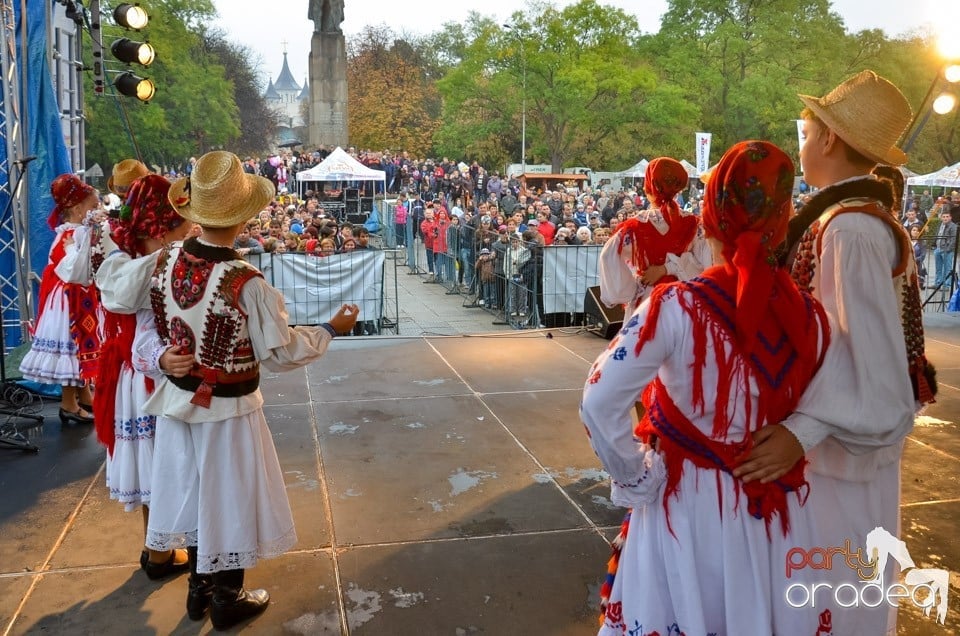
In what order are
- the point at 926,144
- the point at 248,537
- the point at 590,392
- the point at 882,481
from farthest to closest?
the point at 926,144, the point at 248,537, the point at 882,481, the point at 590,392

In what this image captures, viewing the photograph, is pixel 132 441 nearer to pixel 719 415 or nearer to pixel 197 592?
pixel 197 592

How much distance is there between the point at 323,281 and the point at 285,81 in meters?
178

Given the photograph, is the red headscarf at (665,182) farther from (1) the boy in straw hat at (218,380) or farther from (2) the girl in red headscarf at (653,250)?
(1) the boy in straw hat at (218,380)

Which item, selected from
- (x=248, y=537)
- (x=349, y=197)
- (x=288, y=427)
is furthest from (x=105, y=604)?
(x=349, y=197)

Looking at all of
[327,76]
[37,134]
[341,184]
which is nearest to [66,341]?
[37,134]

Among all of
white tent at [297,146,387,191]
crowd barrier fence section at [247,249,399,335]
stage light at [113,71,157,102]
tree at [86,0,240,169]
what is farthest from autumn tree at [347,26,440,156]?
stage light at [113,71,157,102]

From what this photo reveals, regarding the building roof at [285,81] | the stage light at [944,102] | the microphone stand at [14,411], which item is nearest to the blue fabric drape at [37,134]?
the microphone stand at [14,411]

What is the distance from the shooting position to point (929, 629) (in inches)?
130

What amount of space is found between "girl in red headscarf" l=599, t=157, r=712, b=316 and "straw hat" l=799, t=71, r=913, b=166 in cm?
220

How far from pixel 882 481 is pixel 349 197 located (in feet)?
81.3

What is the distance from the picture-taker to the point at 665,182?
4461 mm

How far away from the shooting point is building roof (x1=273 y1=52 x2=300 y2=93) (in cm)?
17488

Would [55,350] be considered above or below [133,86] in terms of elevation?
below

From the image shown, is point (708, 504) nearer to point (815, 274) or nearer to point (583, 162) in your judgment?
point (815, 274)
